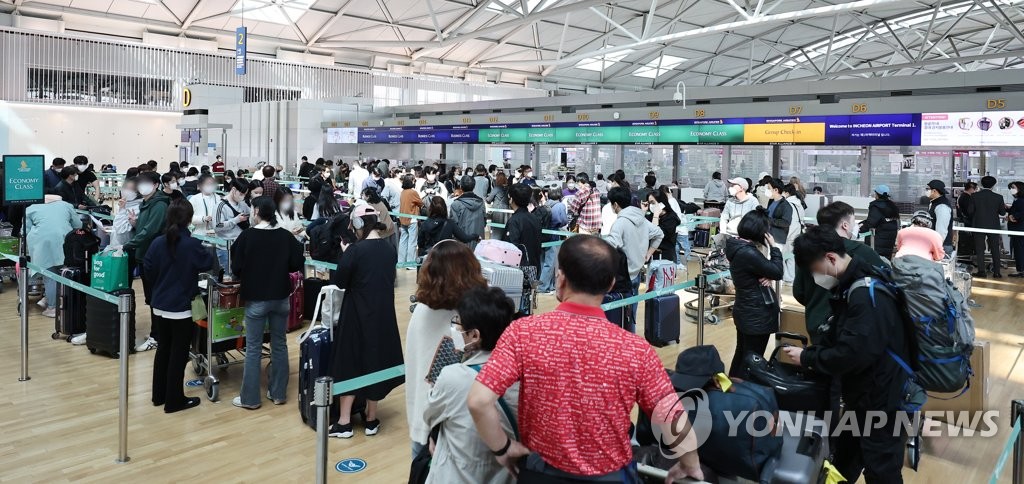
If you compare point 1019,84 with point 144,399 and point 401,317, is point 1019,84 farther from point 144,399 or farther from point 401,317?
point 144,399

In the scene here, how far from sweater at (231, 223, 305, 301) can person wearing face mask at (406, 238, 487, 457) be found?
2143 mm

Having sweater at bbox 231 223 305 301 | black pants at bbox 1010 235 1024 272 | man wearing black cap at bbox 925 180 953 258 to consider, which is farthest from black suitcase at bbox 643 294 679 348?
black pants at bbox 1010 235 1024 272

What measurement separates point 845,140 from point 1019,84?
2551mm

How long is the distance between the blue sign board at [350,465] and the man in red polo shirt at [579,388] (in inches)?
97.9

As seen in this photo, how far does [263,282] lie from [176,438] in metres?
1.16

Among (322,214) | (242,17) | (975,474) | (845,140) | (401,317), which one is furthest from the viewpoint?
(242,17)

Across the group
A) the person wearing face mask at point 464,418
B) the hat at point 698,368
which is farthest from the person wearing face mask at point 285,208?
the hat at point 698,368

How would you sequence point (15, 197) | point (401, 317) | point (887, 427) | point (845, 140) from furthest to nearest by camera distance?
point (845, 140)
point (401, 317)
point (15, 197)
point (887, 427)

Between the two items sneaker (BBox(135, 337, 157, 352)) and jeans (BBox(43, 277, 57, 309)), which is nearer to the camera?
sneaker (BBox(135, 337, 157, 352))

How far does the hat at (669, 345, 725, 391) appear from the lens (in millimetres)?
2417

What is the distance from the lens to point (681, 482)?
2199mm

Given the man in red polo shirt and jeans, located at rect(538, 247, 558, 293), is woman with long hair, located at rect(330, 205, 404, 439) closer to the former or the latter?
the man in red polo shirt

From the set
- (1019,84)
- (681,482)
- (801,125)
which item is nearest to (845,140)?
(801,125)

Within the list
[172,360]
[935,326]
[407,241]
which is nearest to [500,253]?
[172,360]
